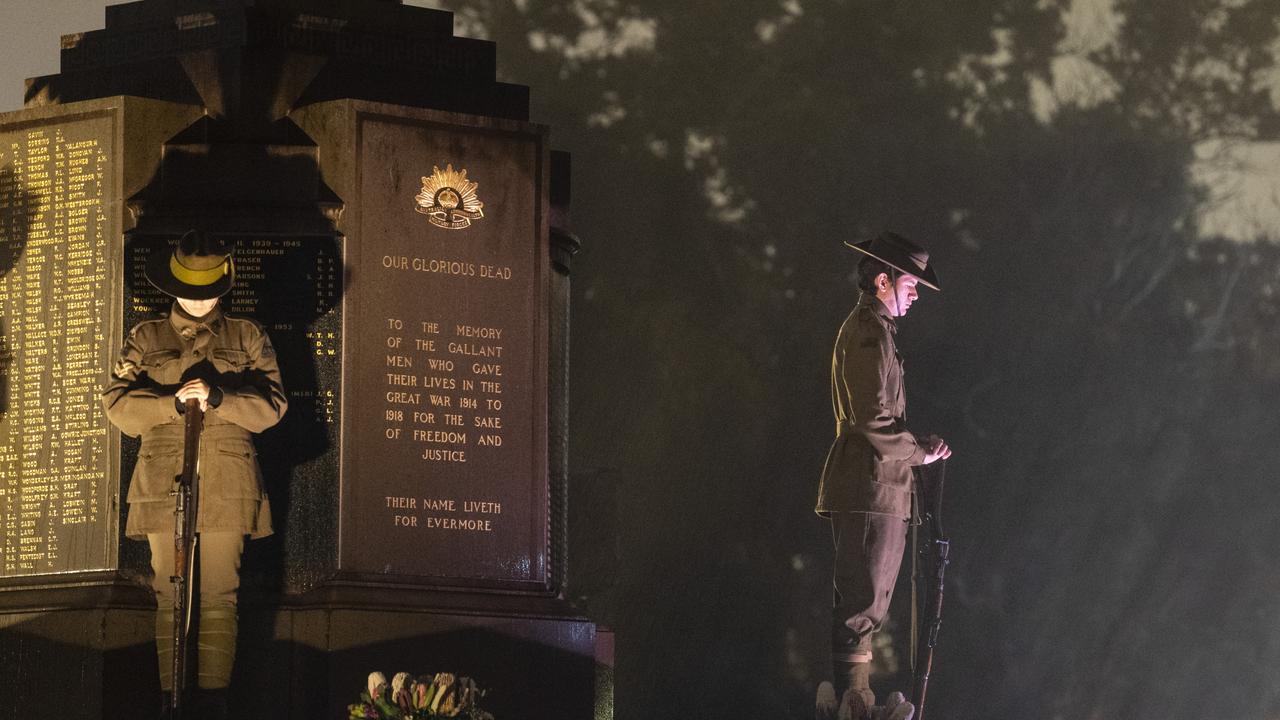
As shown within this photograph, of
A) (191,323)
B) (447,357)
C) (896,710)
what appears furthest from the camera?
(447,357)

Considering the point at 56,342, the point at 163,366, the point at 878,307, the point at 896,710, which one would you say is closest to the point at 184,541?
the point at 163,366

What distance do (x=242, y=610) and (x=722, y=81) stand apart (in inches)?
329

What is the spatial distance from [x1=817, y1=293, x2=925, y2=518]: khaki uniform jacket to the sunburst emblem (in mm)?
2162

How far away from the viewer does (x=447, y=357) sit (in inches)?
466

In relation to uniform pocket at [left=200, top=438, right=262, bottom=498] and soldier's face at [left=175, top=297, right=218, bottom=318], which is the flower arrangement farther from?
soldier's face at [left=175, top=297, right=218, bottom=318]

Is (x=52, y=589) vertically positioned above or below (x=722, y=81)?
below

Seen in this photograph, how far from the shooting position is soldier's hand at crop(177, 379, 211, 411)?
10.4 metres

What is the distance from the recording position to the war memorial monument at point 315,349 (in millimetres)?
11219

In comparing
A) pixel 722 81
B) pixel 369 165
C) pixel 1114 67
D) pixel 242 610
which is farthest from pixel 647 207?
pixel 242 610

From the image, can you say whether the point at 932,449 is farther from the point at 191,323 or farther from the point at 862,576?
the point at 191,323

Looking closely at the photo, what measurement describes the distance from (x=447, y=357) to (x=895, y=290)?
2.58 m

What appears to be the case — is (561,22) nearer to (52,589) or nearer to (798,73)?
(798,73)

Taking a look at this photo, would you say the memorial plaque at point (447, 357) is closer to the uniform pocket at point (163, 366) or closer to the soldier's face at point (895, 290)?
Result: the uniform pocket at point (163, 366)

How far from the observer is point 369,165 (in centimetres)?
1183
